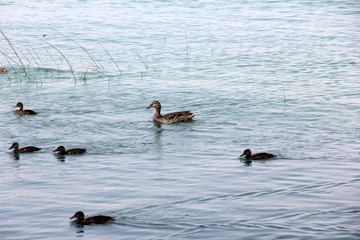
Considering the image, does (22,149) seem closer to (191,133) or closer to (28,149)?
(28,149)

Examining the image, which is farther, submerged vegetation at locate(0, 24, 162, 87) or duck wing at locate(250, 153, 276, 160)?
submerged vegetation at locate(0, 24, 162, 87)

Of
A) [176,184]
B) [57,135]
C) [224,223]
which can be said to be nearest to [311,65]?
[57,135]

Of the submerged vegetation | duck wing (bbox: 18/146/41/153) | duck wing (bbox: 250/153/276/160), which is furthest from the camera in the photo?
the submerged vegetation

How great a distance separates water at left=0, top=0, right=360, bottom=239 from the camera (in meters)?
11.5

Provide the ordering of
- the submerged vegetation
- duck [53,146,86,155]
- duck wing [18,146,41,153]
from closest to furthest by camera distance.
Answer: duck [53,146,86,155], duck wing [18,146,41,153], the submerged vegetation

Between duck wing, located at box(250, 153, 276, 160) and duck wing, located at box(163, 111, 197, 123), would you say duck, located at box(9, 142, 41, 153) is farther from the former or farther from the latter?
duck wing, located at box(250, 153, 276, 160)

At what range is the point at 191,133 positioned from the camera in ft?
59.0

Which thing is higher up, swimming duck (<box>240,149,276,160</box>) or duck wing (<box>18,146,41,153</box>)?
duck wing (<box>18,146,41,153</box>)

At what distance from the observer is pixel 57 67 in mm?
28047

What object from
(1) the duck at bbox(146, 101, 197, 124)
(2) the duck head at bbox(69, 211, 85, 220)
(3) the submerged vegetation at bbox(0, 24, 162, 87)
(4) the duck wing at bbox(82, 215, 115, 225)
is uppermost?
(3) the submerged vegetation at bbox(0, 24, 162, 87)

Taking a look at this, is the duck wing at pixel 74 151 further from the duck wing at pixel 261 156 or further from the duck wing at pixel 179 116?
the duck wing at pixel 261 156

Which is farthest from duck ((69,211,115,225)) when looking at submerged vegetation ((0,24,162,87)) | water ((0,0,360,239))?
submerged vegetation ((0,24,162,87))

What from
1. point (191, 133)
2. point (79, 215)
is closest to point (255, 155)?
point (191, 133)

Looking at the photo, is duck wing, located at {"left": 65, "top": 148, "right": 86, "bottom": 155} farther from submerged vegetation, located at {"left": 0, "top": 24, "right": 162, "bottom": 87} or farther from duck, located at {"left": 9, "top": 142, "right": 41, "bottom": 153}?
submerged vegetation, located at {"left": 0, "top": 24, "right": 162, "bottom": 87}
